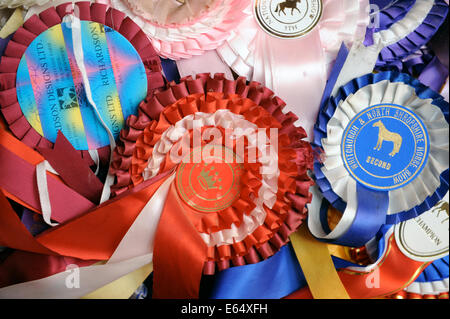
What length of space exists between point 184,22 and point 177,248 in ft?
1.08

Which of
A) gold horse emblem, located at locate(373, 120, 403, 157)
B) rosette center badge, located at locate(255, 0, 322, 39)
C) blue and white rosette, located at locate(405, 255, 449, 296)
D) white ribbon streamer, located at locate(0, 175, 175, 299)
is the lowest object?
blue and white rosette, located at locate(405, 255, 449, 296)

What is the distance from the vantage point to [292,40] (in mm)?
643

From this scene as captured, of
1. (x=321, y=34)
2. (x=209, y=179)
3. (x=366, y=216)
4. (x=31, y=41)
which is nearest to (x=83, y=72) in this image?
(x=31, y=41)

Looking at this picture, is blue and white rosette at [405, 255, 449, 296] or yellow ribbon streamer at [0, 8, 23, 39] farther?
blue and white rosette at [405, 255, 449, 296]

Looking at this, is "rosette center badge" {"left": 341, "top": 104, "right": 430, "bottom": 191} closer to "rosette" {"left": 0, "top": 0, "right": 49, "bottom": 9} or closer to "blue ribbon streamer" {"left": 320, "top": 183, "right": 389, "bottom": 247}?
"blue ribbon streamer" {"left": 320, "top": 183, "right": 389, "bottom": 247}

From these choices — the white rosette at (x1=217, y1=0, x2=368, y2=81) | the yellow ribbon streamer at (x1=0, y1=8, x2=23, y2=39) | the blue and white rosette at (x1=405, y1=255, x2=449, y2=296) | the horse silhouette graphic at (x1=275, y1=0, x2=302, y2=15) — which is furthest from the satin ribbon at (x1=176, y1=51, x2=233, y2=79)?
the blue and white rosette at (x1=405, y1=255, x2=449, y2=296)

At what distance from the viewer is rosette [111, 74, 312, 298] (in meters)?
0.59

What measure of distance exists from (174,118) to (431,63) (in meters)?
0.45

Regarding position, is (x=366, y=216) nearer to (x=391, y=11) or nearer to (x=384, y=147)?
(x=384, y=147)

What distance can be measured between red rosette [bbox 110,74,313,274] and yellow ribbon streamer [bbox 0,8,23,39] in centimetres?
22

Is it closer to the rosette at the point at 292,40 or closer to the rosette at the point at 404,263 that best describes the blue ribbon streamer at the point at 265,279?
the rosette at the point at 404,263

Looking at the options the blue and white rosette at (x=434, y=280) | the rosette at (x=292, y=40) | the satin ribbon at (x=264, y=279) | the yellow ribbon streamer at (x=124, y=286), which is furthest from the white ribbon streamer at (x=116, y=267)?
the blue and white rosette at (x=434, y=280)

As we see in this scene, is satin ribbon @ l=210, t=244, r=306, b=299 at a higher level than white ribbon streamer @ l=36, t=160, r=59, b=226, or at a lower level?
lower

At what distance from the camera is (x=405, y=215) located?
66cm
